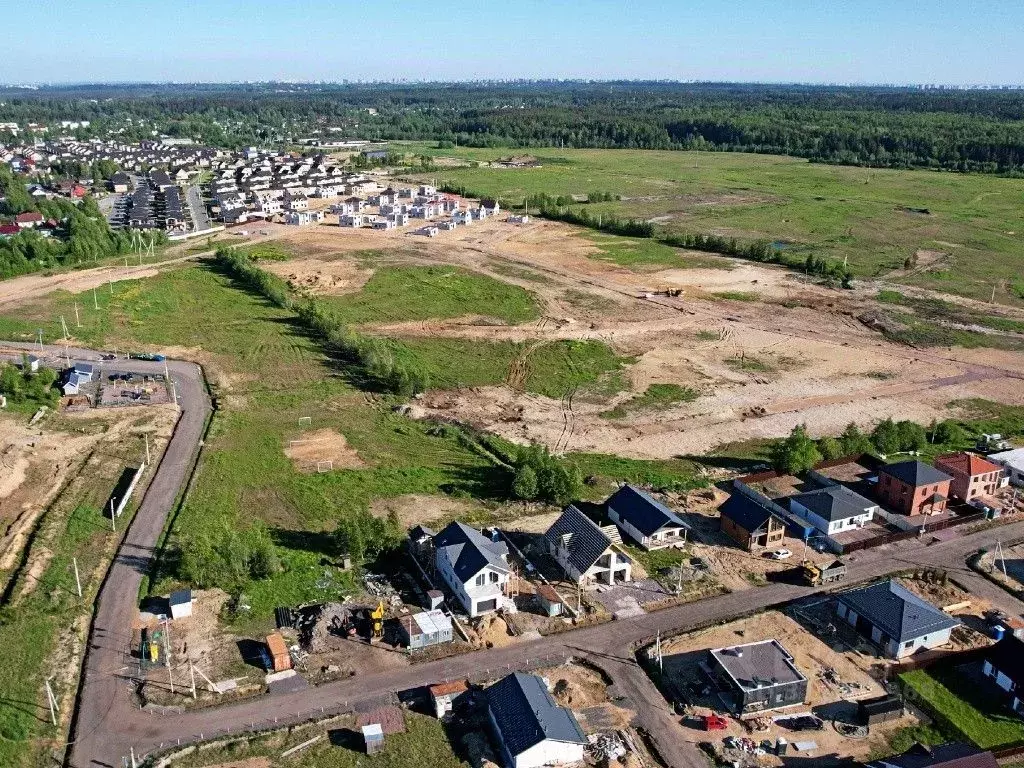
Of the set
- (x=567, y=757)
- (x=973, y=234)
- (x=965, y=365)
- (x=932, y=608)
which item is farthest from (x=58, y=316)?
(x=973, y=234)

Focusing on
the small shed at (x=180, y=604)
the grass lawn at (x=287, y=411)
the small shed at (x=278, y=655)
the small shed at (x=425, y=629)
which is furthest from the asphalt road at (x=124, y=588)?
the small shed at (x=425, y=629)

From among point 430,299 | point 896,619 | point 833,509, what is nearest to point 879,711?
point 896,619

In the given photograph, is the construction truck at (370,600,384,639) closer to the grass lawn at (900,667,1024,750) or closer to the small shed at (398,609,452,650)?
the small shed at (398,609,452,650)

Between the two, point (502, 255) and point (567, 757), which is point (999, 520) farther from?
point (502, 255)

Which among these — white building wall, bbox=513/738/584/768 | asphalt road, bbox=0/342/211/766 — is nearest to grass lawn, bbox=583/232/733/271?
asphalt road, bbox=0/342/211/766

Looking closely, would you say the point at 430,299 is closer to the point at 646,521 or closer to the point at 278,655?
the point at 646,521

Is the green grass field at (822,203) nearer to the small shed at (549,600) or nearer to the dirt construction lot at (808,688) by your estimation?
the dirt construction lot at (808,688)
